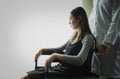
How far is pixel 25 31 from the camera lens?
320 cm

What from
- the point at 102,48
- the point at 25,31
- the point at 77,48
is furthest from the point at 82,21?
the point at 25,31

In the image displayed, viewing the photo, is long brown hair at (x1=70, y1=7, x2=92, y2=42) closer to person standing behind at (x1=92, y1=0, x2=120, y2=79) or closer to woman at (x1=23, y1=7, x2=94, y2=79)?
woman at (x1=23, y1=7, x2=94, y2=79)

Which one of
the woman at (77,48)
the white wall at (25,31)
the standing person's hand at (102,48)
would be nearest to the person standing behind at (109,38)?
the standing person's hand at (102,48)

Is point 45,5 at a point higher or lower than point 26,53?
higher

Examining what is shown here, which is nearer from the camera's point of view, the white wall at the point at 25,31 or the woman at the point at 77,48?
the woman at the point at 77,48

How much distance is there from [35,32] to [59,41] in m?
0.37

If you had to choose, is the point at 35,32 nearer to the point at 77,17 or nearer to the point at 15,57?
the point at 15,57

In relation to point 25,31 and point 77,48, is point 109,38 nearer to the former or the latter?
point 77,48

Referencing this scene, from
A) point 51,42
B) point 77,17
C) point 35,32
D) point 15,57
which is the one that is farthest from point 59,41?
point 77,17

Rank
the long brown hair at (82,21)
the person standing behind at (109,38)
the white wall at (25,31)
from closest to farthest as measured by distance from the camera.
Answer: the person standing behind at (109,38) → the long brown hair at (82,21) → the white wall at (25,31)

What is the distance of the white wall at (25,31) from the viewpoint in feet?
10.4

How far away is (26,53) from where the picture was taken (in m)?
3.21

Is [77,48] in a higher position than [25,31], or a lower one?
lower

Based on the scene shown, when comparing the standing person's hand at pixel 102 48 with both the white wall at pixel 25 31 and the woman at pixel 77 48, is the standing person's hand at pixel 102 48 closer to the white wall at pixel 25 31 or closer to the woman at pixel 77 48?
the woman at pixel 77 48
